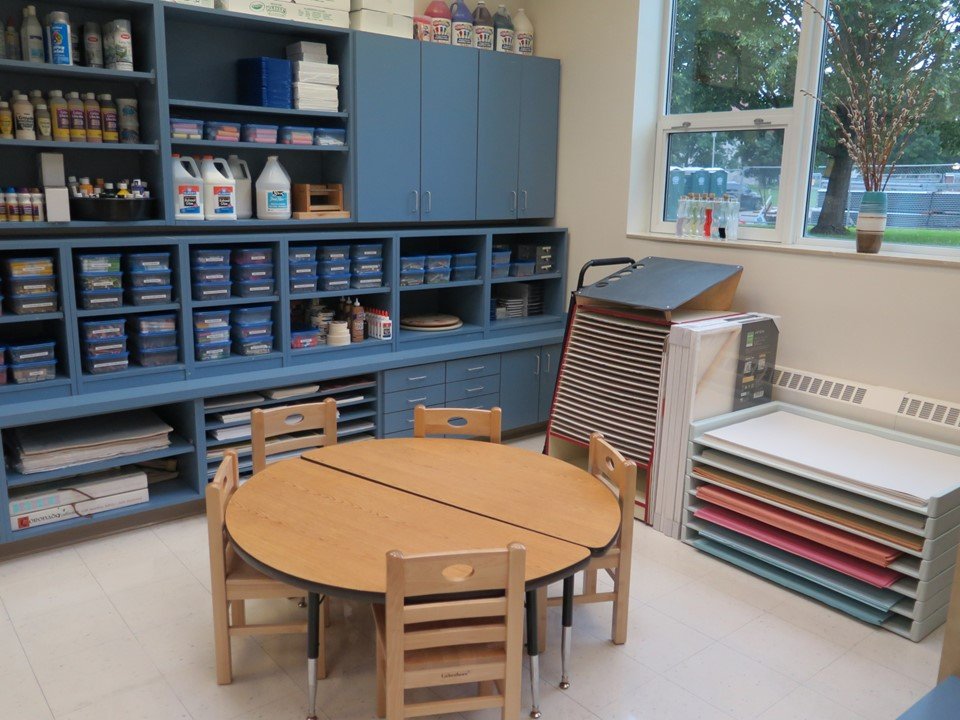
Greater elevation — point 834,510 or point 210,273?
point 210,273

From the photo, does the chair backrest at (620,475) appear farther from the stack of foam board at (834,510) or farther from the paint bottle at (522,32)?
the paint bottle at (522,32)

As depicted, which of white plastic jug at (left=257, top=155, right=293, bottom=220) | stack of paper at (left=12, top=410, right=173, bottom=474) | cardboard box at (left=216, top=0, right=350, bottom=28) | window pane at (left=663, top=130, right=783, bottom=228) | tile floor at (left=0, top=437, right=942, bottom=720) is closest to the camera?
tile floor at (left=0, top=437, right=942, bottom=720)

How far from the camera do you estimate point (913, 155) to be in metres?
3.61

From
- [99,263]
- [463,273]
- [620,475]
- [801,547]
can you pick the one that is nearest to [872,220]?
[801,547]

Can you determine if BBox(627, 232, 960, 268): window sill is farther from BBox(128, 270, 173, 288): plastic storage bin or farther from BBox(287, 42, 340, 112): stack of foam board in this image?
BBox(128, 270, 173, 288): plastic storage bin

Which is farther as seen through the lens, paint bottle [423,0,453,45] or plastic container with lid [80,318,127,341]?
paint bottle [423,0,453,45]

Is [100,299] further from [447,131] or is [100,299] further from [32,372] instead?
[447,131]

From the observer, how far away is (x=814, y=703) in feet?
8.34

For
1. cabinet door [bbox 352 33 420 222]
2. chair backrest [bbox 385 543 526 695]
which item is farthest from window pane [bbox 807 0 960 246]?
chair backrest [bbox 385 543 526 695]

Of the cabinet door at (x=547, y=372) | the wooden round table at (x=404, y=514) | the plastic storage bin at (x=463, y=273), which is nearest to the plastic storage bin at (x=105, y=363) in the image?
the wooden round table at (x=404, y=514)

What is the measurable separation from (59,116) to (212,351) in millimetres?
1190

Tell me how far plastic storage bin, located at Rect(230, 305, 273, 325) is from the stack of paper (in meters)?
0.61

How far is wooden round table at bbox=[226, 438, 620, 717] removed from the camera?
2.12 m

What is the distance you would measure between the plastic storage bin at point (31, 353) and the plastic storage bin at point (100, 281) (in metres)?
0.29
